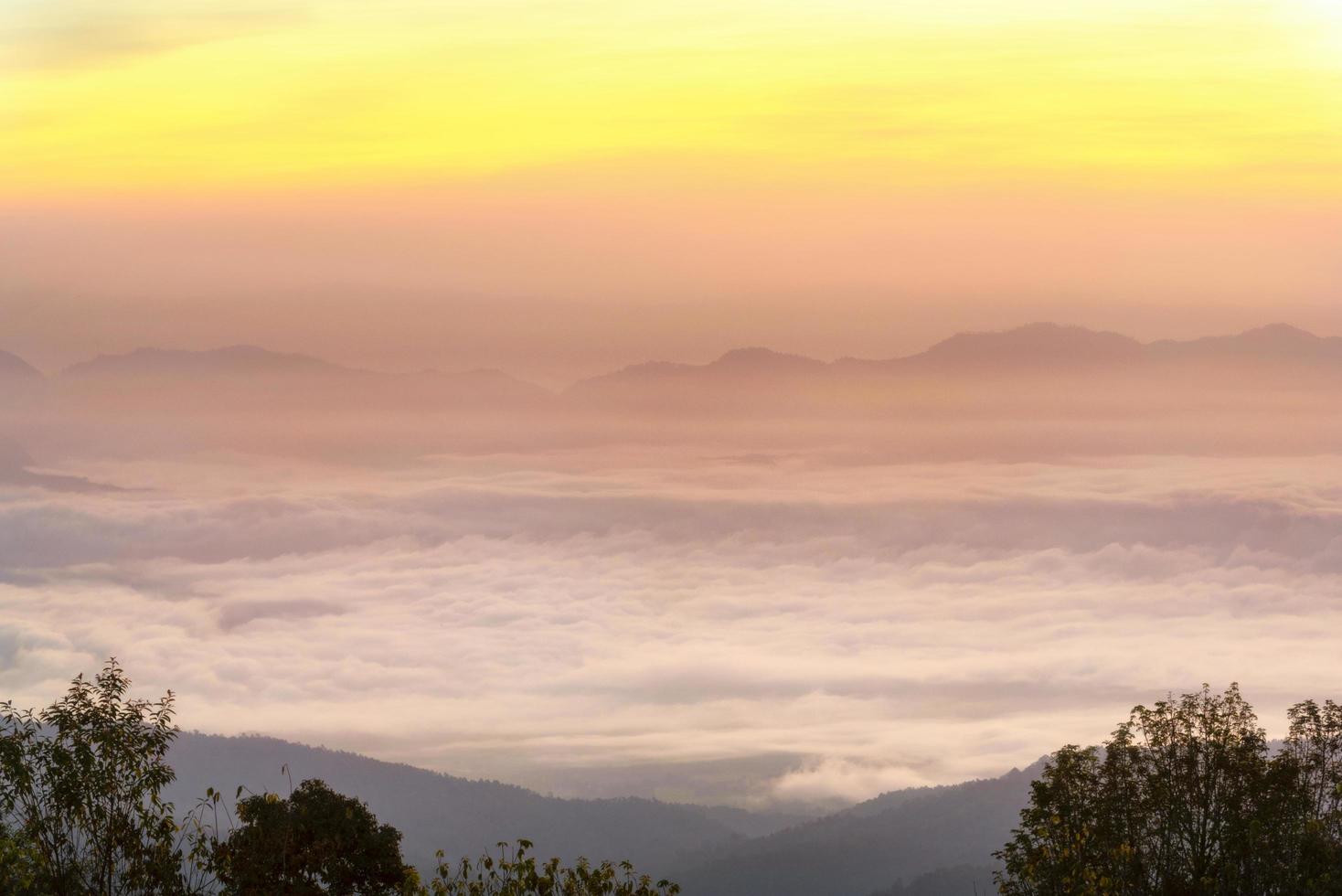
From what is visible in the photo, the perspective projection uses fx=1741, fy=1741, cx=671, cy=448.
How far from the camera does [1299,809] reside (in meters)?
55.6

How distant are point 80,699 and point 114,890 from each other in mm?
5061

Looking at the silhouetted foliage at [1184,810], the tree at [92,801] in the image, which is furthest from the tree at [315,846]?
the silhouetted foliage at [1184,810]

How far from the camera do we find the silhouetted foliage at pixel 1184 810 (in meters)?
52.0

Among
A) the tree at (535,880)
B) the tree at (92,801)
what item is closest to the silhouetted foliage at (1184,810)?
the tree at (535,880)

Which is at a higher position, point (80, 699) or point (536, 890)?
point (80, 699)

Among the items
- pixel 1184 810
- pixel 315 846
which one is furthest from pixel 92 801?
pixel 1184 810

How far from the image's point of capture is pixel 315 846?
5600 centimetres

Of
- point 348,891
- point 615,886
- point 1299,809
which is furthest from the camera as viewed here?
point 348,891

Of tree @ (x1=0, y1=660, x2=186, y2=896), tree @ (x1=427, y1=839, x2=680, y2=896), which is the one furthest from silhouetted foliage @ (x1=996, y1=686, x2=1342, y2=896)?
tree @ (x1=0, y1=660, x2=186, y2=896)

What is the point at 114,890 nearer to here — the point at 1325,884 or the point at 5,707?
Result: the point at 5,707

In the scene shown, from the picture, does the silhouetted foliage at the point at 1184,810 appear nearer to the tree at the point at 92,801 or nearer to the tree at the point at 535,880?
the tree at the point at 535,880

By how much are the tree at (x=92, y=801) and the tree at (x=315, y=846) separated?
558cm

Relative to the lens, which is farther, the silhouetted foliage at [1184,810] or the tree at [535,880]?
the silhouetted foliage at [1184,810]

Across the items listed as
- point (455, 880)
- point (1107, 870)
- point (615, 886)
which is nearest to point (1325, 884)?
point (1107, 870)
